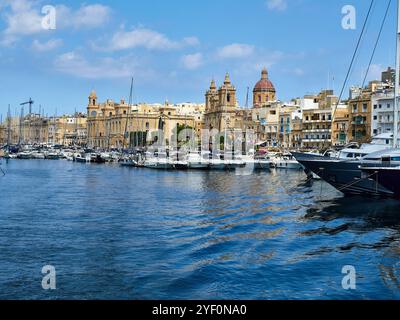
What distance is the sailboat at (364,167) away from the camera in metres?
34.7

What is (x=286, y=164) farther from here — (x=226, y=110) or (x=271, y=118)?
(x=226, y=110)

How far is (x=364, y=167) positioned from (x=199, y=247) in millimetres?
18227

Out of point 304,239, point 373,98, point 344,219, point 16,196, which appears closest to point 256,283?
point 304,239

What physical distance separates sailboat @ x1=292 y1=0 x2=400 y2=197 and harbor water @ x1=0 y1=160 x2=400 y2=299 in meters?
0.95

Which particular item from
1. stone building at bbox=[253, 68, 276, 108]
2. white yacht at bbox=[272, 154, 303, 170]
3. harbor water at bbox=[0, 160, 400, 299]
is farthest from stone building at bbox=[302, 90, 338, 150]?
harbor water at bbox=[0, 160, 400, 299]

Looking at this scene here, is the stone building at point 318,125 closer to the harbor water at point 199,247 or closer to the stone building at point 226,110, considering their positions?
the stone building at point 226,110

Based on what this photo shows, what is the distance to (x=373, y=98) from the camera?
8219 cm

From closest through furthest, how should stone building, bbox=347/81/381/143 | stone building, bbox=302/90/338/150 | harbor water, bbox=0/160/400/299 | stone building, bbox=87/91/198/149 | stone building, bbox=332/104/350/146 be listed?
harbor water, bbox=0/160/400/299, stone building, bbox=347/81/381/143, stone building, bbox=332/104/350/146, stone building, bbox=302/90/338/150, stone building, bbox=87/91/198/149

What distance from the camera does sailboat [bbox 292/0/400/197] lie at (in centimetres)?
3469

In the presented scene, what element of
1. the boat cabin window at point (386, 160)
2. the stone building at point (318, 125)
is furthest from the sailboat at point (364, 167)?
the stone building at point (318, 125)

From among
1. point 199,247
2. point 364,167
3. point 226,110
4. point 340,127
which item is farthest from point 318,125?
point 199,247

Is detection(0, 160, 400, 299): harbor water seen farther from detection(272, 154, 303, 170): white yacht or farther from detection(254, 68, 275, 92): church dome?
detection(254, 68, 275, 92): church dome
